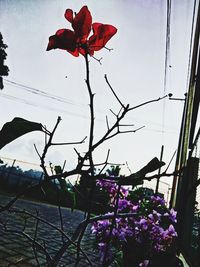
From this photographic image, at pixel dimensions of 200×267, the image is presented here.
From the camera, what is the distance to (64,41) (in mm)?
572

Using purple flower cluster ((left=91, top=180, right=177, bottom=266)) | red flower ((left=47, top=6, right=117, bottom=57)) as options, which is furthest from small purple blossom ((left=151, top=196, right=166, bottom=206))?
red flower ((left=47, top=6, right=117, bottom=57))

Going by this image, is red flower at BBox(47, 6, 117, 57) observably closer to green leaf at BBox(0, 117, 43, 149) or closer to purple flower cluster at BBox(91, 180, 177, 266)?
green leaf at BBox(0, 117, 43, 149)

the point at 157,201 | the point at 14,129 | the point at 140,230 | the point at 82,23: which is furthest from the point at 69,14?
the point at 157,201

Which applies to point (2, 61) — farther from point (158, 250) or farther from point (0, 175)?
point (158, 250)

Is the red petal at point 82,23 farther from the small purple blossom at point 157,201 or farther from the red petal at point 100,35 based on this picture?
the small purple blossom at point 157,201

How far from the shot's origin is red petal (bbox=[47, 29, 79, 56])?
560mm

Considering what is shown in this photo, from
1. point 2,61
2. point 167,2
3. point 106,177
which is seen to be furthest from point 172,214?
point 2,61

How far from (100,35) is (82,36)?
0.04 metres

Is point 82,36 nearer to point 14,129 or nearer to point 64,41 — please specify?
point 64,41

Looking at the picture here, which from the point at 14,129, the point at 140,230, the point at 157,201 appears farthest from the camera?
the point at 157,201

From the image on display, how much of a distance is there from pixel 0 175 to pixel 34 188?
19946 millimetres

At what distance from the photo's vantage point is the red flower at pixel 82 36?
557mm

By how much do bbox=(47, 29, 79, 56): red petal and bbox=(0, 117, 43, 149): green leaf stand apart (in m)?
0.19

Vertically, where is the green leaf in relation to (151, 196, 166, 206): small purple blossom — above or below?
below
